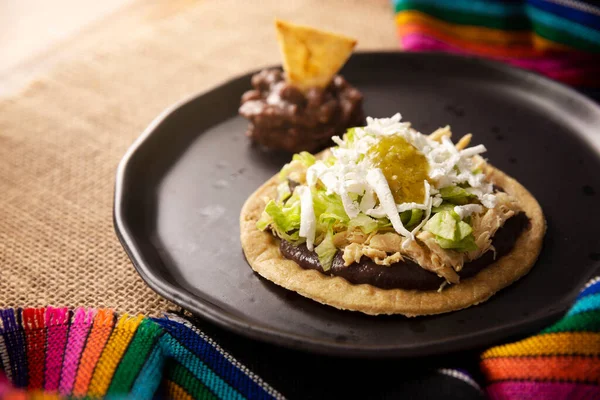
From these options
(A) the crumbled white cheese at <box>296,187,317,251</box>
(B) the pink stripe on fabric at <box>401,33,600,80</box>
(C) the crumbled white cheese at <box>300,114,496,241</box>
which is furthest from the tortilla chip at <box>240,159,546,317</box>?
(B) the pink stripe on fabric at <box>401,33,600,80</box>

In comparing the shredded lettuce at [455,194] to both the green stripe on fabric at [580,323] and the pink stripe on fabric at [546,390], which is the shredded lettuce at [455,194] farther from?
the pink stripe on fabric at [546,390]

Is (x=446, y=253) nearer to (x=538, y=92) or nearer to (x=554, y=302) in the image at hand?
(x=554, y=302)

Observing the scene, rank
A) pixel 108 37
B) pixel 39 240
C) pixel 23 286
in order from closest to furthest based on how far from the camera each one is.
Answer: pixel 23 286, pixel 39 240, pixel 108 37

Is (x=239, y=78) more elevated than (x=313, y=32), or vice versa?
(x=313, y=32)

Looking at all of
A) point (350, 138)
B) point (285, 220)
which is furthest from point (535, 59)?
point (285, 220)

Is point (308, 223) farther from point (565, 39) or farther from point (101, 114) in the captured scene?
point (565, 39)

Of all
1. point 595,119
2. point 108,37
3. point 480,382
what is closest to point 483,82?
point 595,119

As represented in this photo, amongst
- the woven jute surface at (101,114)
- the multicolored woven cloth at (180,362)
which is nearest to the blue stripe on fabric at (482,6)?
the woven jute surface at (101,114)
